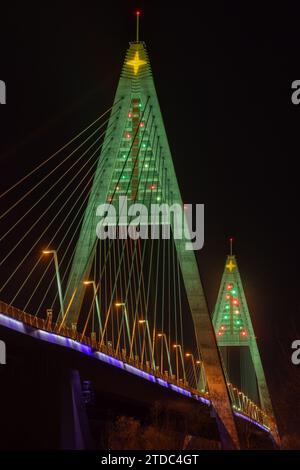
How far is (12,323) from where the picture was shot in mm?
30469

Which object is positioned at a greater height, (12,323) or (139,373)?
(12,323)

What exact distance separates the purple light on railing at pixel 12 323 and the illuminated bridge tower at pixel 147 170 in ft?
51.2

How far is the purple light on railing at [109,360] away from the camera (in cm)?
3894

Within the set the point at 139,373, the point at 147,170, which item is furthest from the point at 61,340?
the point at 147,170

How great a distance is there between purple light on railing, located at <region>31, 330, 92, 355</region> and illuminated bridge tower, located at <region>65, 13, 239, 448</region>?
10.8 m

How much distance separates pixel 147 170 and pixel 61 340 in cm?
1650

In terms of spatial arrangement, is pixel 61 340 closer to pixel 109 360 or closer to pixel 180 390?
pixel 109 360

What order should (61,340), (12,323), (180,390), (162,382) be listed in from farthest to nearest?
(180,390) → (162,382) → (61,340) → (12,323)

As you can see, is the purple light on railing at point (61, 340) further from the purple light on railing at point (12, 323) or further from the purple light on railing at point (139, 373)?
the purple light on railing at point (139, 373)

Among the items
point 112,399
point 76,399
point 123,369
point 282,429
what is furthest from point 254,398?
point 76,399

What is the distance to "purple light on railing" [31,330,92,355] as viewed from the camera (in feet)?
107

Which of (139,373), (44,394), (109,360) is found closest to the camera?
(44,394)

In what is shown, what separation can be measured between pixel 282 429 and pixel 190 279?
1265 inches

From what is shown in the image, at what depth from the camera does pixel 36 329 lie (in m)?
32.4
